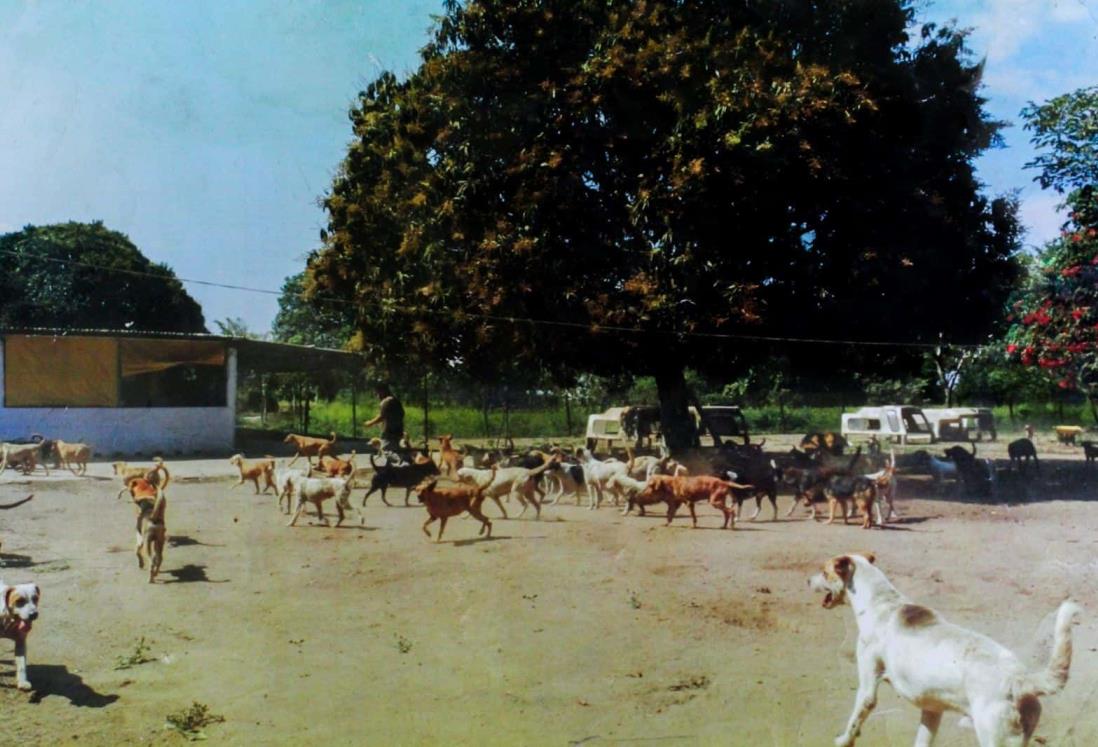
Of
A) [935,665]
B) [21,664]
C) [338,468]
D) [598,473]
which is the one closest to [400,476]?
[338,468]

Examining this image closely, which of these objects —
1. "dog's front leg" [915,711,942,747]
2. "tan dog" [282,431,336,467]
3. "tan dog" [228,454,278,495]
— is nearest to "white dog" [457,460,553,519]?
"tan dog" [228,454,278,495]

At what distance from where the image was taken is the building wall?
39.6 feet

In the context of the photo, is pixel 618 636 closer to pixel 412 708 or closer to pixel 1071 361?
pixel 412 708

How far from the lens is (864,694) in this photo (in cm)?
488

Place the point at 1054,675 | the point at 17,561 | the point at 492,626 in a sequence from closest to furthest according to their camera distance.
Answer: the point at 1054,675 → the point at 492,626 → the point at 17,561

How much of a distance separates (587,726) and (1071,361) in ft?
29.3

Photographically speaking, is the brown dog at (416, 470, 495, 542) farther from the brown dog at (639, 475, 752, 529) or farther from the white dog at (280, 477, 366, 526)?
the brown dog at (639, 475, 752, 529)

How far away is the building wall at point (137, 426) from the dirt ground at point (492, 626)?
202cm

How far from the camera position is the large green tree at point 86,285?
9758mm

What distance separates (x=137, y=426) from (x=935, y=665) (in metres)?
12.6

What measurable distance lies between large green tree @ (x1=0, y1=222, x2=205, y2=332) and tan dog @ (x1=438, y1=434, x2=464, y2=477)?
3622 mm

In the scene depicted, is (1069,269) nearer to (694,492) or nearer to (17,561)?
(694,492)

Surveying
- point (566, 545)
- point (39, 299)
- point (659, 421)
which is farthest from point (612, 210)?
point (39, 299)

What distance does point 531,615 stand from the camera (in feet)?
22.9
